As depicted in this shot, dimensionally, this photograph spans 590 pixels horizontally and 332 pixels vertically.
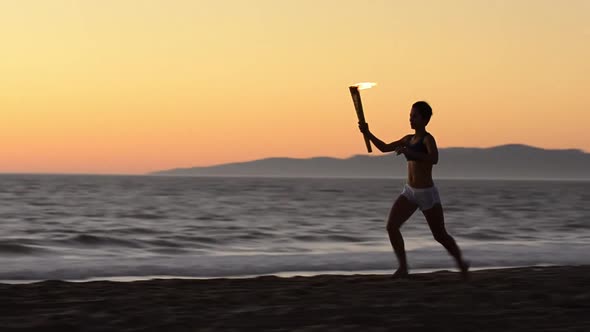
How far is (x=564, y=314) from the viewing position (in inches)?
236

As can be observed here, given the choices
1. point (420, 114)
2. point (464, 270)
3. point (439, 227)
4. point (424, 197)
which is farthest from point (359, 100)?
point (464, 270)

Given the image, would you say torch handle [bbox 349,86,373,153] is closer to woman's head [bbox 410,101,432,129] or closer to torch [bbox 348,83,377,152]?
torch [bbox 348,83,377,152]

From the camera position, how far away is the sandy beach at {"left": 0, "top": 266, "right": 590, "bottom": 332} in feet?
18.6

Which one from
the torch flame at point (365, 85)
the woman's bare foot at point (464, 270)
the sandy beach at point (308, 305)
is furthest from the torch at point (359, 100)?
the woman's bare foot at point (464, 270)

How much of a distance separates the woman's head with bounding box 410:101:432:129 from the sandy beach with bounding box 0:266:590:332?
1.44m

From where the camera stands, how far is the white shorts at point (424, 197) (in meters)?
7.59

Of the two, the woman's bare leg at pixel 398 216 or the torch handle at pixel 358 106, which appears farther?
the woman's bare leg at pixel 398 216

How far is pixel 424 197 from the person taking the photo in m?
7.61

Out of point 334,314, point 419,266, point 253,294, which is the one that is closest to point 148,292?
point 253,294

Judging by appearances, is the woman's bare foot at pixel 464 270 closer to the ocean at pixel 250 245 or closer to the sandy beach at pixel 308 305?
the sandy beach at pixel 308 305

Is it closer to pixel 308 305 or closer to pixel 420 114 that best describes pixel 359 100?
pixel 420 114

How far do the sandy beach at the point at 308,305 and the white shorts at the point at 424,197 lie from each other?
0.72 m

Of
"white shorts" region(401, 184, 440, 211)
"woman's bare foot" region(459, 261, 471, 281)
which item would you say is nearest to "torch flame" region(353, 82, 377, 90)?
"white shorts" region(401, 184, 440, 211)

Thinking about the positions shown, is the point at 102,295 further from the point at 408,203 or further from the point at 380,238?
the point at 380,238
